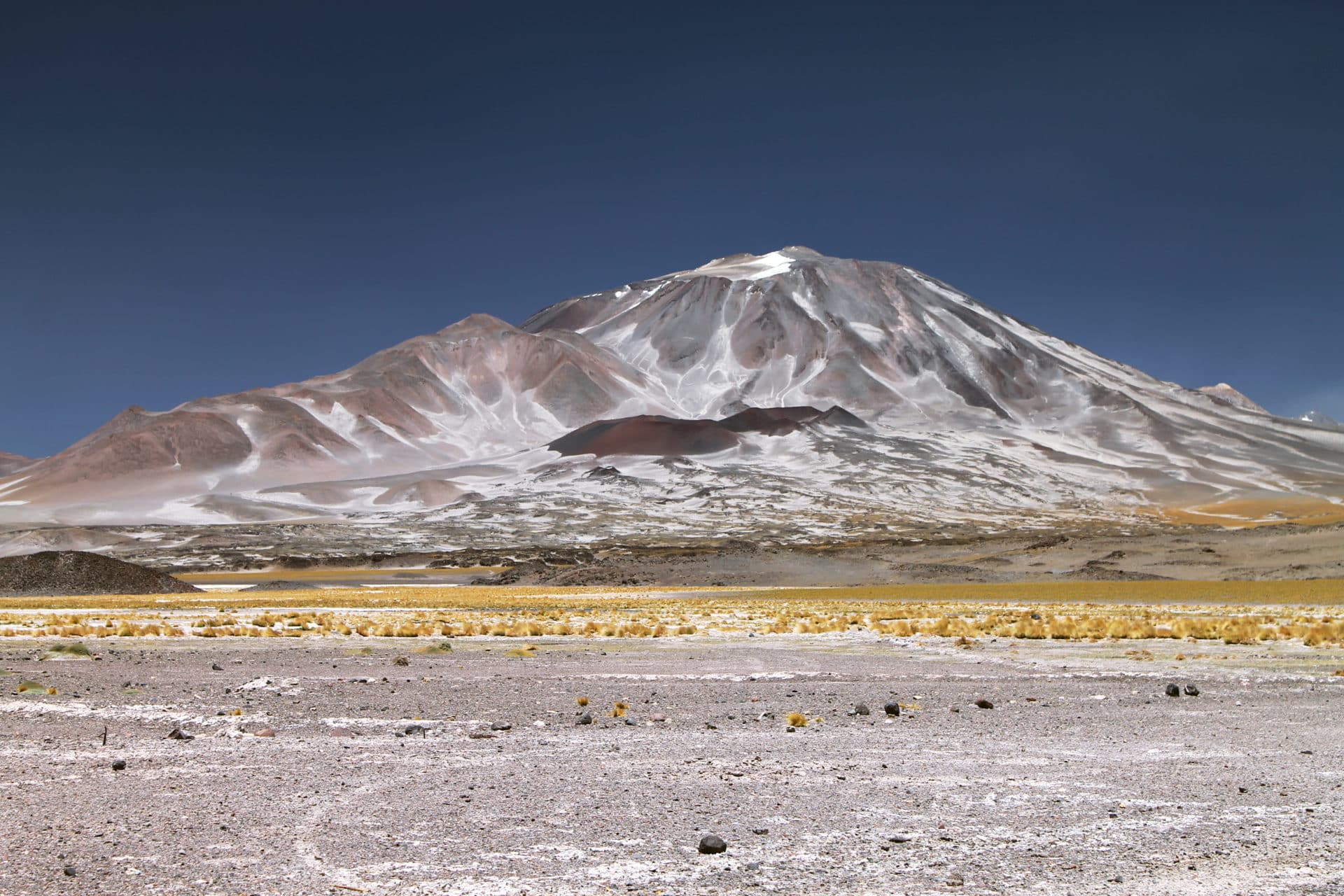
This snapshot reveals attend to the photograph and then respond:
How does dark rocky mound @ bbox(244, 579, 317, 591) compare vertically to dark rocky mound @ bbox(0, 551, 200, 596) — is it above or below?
below

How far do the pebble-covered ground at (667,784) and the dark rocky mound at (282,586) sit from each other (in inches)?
1942

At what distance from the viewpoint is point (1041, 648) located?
20500 millimetres

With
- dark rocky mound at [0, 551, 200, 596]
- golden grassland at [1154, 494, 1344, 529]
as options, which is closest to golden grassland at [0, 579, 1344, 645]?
dark rocky mound at [0, 551, 200, 596]

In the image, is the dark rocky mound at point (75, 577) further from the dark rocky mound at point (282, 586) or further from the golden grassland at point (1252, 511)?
the golden grassland at point (1252, 511)

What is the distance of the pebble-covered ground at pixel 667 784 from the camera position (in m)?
5.66

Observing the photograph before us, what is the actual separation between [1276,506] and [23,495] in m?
207

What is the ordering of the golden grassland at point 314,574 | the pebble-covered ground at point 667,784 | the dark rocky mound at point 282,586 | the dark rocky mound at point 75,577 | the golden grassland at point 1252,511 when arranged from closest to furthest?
the pebble-covered ground at point 667,784
the dark rocky mound at point 75,577
the dark rocky mound at point 282,586
the golden grassland at point 314,574
the golden grassland at point 1252,511

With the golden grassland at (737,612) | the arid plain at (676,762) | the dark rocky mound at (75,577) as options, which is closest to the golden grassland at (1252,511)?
the golden grassland at (737,612)

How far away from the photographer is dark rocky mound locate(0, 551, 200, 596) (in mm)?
51938

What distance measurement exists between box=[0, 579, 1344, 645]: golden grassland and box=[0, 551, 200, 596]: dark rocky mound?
11.6ft

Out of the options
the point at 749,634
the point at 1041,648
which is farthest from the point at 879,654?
the point at 749,634

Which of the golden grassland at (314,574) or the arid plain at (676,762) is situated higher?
the arid plain at (676,762)

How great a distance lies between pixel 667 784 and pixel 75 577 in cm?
5415

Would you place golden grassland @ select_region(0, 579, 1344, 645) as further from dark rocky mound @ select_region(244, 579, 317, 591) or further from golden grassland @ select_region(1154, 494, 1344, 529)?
golden grassland @ select_region(1154, 494, 1344, 529)
